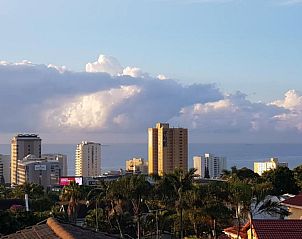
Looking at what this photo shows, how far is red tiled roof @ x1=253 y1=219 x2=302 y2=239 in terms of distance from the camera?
18922 mm

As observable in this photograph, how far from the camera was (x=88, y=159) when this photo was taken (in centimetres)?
19162

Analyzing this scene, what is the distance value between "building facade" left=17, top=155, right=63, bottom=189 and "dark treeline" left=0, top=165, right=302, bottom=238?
96449 millimetres

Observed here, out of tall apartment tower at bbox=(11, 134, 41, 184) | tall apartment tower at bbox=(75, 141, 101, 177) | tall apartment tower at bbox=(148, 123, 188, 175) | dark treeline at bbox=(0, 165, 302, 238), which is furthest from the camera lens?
tall apartment tower at bbox=(75, 141, 101, 177)

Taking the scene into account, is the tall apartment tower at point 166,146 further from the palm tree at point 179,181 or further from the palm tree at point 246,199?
the palm tree at point 246,199

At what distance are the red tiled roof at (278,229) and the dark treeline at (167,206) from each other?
1.05 m

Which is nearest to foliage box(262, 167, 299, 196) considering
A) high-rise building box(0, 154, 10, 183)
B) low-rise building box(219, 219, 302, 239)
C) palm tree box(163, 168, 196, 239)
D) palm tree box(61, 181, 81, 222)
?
palm tree box(61, 181, 81, 222)

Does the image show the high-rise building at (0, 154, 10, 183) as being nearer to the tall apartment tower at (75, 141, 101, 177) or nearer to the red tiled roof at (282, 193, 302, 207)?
the tall apartment tower at (75, 141, 101, 177)

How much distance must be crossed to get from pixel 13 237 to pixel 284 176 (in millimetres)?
45490

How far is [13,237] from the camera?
33.9 feet

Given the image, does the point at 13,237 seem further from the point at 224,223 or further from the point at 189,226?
the point at 189,226

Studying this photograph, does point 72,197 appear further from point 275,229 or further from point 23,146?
point 23,146

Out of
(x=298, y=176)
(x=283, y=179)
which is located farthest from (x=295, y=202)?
(x=283, y=179)

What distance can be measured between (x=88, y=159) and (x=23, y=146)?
25.5 m

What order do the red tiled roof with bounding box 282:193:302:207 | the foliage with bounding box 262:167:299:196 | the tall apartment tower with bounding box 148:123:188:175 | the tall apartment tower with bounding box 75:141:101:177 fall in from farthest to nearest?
the tall apartment tower with bounding box 75:141:101:177 < the tall apartment tower with bounding box 148:123:188:175 < the foliage with bounding box 262:167:299:196 < the red tiled roof with bounding box 282:193:302:207
